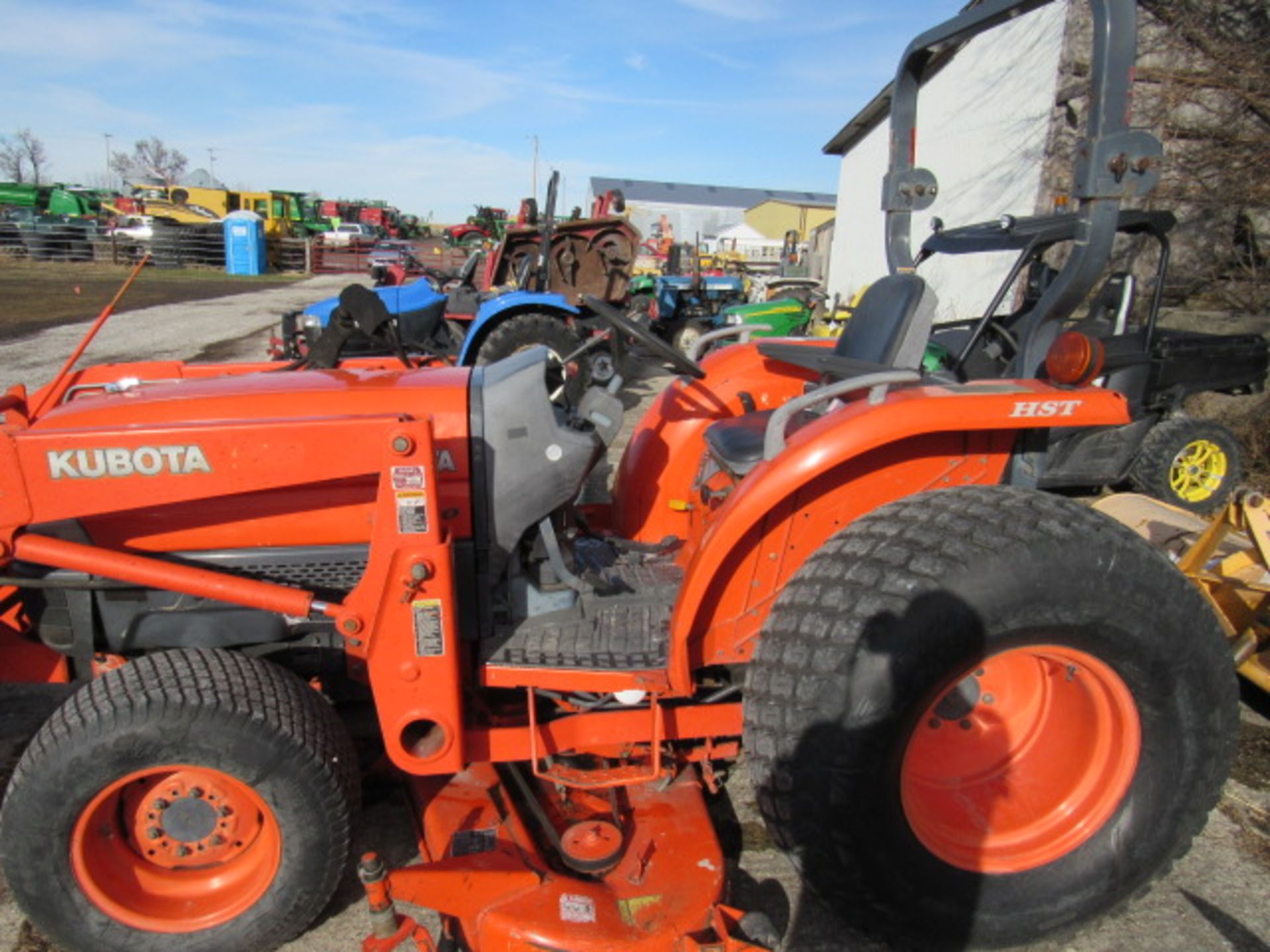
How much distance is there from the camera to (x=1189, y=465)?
5.18 m

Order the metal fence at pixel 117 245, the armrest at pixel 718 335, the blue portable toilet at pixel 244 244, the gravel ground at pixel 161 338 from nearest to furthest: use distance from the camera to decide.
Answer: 1. the armrest at pixel 718 335
2. the gravel ground at pixel 161 338
3. the metal fence at pixel 117 245
4. the blue portable toilet at pixel 244 244

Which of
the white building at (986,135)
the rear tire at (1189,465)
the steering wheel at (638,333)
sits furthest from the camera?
the white building at (986,135)

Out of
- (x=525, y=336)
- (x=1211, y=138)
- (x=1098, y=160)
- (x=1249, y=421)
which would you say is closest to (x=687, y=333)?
(x=525, y=336)

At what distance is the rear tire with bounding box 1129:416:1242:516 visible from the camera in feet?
16.5

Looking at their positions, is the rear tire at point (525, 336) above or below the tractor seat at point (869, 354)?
below

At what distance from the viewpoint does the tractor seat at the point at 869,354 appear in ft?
7.61

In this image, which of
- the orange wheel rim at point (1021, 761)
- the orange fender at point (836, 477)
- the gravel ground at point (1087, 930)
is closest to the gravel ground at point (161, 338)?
the gravel ground at point (1087, 930)

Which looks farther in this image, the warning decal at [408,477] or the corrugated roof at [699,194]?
the corrugated roof at [699,194]

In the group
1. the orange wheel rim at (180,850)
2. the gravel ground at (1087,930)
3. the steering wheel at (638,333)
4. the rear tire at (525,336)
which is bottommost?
the gravel ground at (1087,930)

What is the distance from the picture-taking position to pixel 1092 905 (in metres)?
1.84

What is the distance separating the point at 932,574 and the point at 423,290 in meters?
6.96

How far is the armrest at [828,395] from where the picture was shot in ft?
6.20

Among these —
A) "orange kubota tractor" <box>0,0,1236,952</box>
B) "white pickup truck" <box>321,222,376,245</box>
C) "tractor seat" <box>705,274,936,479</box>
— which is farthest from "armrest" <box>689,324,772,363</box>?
"white pickup truck" <box>321,222,376,245</box>

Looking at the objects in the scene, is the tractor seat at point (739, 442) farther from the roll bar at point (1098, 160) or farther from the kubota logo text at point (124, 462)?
the kubota logo text at point (124, 462)
